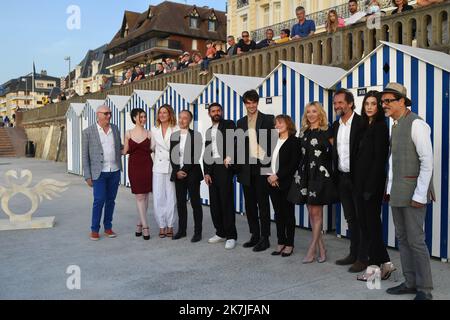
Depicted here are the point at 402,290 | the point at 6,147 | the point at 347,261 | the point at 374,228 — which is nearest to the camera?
the point at 402,290

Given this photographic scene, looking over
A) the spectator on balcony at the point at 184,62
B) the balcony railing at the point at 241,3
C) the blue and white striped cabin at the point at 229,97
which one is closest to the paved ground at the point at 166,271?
the blue and white striped cabin at the point at 229,97

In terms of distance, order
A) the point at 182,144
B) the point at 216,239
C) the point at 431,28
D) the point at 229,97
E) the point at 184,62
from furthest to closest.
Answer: the point at 184,62, the point at 229,97, the point at 431,28, the point at 182,144, the point at 216,239

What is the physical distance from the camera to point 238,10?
3098 cm

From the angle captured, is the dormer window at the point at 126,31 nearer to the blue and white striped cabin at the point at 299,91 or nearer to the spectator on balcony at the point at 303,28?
the spectator on balcony at the point at 303,28

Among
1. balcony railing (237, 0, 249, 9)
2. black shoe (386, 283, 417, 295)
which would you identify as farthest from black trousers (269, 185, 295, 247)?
balcony railing (237, 0, 249, 9)

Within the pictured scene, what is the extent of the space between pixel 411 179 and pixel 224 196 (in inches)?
97.7

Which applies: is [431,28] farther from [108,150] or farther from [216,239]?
[108,150]

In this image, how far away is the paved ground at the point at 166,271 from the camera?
157 inches

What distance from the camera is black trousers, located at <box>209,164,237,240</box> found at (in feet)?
18.5

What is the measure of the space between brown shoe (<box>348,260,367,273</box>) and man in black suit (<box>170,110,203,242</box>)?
211cm

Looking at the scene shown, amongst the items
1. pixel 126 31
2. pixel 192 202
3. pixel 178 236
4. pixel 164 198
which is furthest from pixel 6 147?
pixel 192 202

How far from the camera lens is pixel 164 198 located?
244 inches
